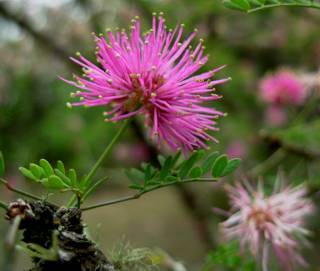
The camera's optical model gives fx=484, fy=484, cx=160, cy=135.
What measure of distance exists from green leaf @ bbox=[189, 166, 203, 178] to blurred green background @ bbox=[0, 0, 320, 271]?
1203 millimetres

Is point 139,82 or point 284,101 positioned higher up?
point 284,101

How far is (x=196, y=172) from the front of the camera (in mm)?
590

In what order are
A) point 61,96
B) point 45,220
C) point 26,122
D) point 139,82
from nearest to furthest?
point 45,220 < point 139,82 < point 26,122 < point 61,96

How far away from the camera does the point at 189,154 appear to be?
64 centimetres

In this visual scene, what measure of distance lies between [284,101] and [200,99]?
936 mm

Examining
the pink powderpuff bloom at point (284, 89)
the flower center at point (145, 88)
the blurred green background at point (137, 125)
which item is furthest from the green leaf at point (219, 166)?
the blurred green background at point (137, 125)

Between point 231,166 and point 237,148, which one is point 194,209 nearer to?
point 237,148

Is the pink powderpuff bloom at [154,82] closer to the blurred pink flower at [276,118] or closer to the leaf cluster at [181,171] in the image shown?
the leaf cluster at [181,171]

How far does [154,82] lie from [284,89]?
3.09ft

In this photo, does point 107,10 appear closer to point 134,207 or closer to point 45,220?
point 134,207

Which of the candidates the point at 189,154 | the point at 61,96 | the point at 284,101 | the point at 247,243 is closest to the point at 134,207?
the point at 61,96

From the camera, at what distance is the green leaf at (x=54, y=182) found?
1.69ft

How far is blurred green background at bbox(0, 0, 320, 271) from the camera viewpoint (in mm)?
2012

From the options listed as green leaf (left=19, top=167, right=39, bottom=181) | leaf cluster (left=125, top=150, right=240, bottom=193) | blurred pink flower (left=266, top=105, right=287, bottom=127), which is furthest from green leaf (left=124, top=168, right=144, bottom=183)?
blurred pink flower (left=266, top=105, right=287, bottom=127)
